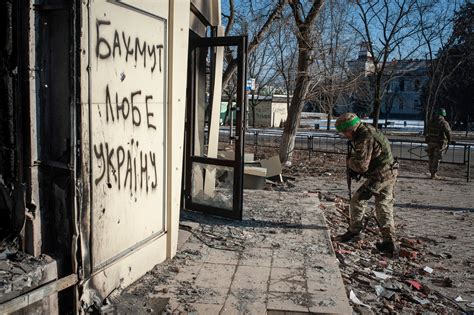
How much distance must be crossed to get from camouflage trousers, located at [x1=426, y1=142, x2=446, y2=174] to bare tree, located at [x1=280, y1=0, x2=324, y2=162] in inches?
147

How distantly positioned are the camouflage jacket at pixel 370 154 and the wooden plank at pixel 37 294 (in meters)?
3.69

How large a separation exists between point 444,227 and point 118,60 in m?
6.28

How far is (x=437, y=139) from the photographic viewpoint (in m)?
12.4

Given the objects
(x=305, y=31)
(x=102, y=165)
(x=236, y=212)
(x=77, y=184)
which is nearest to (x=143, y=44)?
(x=102, y=165)

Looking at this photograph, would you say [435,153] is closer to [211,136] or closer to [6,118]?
[211,136]

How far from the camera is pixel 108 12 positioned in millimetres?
3434

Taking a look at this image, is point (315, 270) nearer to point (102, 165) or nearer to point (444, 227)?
point (102, 165)

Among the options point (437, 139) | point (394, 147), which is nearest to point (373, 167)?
point (437, 139)

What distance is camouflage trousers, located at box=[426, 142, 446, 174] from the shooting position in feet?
Result: 40.3

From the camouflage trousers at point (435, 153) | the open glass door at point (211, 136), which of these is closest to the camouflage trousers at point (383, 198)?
the open glass door at point (211, 136)

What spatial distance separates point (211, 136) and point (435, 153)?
780 cm

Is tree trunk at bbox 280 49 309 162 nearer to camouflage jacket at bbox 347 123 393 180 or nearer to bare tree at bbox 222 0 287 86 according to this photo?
bare tree at bbox 222 0 287 86

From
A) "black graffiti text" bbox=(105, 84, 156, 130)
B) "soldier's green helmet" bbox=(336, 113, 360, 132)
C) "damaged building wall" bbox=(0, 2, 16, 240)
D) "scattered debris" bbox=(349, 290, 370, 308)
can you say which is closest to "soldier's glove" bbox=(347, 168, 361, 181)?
"soldier's green helmet" bbox=(336, 113, 360, 132)

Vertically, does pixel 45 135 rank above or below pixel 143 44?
below
